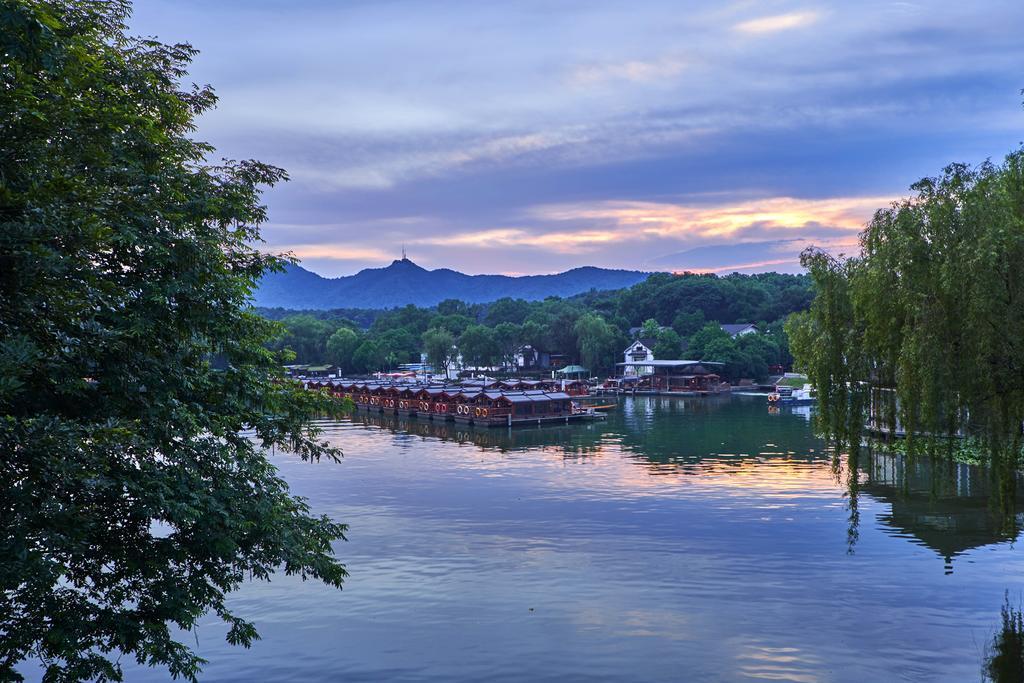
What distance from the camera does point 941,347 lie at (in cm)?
1708

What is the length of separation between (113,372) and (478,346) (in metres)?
131

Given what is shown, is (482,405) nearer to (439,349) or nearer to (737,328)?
(439,349)

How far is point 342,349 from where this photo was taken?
16012cm

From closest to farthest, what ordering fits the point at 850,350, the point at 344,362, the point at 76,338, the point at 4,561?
the point at 4,561, the point at 76,338, the point at 850,350, the point at 344,362

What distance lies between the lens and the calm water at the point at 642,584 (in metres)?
19.2

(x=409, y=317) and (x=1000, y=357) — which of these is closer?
(x=1000, y=357)

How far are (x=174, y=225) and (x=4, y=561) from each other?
565 cm

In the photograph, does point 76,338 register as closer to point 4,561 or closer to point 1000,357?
point 4,561

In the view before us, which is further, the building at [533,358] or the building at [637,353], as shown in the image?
the building at [533,358]

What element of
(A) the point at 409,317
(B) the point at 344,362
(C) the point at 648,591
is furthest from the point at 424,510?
(A) the point at 409,317

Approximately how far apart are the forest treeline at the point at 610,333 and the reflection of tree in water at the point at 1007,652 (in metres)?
103

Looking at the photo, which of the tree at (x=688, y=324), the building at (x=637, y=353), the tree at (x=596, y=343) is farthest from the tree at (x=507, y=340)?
the tree at (x=688, y=324)

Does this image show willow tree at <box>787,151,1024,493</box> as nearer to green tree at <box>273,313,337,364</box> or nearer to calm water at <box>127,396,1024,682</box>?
calm water at <box>127,396,1024,682</box>

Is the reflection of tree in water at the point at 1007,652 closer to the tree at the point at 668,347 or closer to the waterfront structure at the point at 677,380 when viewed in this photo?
the waterfront structure at the point at 677,380
